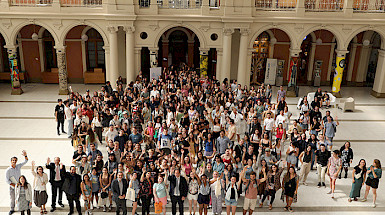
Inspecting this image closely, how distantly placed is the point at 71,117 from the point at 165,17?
8.87m

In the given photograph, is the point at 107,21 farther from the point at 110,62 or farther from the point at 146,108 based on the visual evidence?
the point at 146,108

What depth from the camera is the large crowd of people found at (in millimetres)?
9859

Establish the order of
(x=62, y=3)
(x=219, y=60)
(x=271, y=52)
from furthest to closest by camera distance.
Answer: (x=271, y=52) → (x=219, y=60) → (x=62, y=3)

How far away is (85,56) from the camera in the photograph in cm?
2531

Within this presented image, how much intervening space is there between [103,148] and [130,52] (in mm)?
8574

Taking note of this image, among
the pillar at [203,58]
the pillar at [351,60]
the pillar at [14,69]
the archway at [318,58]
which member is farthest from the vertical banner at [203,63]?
the pillar at [14,69]

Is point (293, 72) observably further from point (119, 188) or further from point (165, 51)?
point (119, 188)

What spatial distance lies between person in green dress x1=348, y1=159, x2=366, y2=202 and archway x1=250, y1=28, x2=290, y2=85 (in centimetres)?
1454

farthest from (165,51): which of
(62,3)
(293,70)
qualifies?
(293,70)

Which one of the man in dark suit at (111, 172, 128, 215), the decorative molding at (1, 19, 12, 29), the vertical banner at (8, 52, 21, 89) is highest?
the decorative molding at (1, 19, 12, 29)

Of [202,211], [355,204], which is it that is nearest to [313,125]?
[355,204]

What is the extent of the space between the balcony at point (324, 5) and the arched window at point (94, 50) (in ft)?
43.7

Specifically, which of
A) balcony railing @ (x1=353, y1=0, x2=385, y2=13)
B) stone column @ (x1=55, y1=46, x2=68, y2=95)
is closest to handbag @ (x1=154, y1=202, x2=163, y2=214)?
stone column @ (x1=55, y1=46, x2=68, y2=95)

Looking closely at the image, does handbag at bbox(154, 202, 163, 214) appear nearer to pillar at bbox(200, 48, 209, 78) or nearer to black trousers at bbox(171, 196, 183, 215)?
black trousers at bbox(171, 196, 183, 215)
